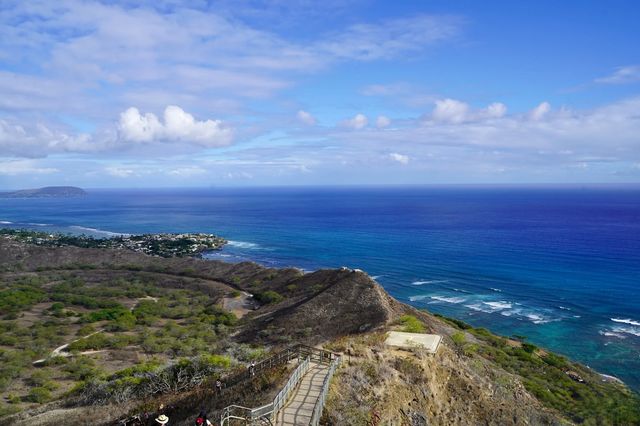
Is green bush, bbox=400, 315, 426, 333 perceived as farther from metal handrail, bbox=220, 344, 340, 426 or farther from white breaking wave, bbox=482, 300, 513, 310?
white breaking wave, bbox=482, 300, 513, 310

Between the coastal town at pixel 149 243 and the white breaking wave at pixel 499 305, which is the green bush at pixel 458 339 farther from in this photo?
the coastal town at pixel 149 243

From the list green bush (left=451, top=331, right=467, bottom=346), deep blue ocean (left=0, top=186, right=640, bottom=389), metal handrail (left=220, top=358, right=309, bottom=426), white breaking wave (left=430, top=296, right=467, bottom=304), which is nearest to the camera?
metal handrail (left=220, top=358, right=309, bottom=426)

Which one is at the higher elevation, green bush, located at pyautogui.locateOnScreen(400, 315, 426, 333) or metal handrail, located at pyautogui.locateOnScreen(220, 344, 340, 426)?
metal handrail, located at pyautogui.locateOnScreen(220, 344, 340, 426)

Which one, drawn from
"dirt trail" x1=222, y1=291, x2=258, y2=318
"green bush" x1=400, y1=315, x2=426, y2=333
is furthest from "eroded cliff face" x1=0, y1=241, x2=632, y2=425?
"dirt trail" x1=222, y1=291, x2=258, y2=318

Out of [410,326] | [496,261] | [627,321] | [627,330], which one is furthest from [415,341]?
[496,261]

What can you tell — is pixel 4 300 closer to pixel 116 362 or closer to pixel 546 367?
pixel 116 362

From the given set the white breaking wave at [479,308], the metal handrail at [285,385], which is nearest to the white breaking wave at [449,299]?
the white breaking wave at [479,308]

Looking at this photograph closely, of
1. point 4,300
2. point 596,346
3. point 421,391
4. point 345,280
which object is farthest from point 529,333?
point 4,300

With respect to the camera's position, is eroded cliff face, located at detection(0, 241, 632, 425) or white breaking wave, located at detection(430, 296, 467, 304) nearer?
eroded cliff face, located at detection(0, 241, 632, 425)
